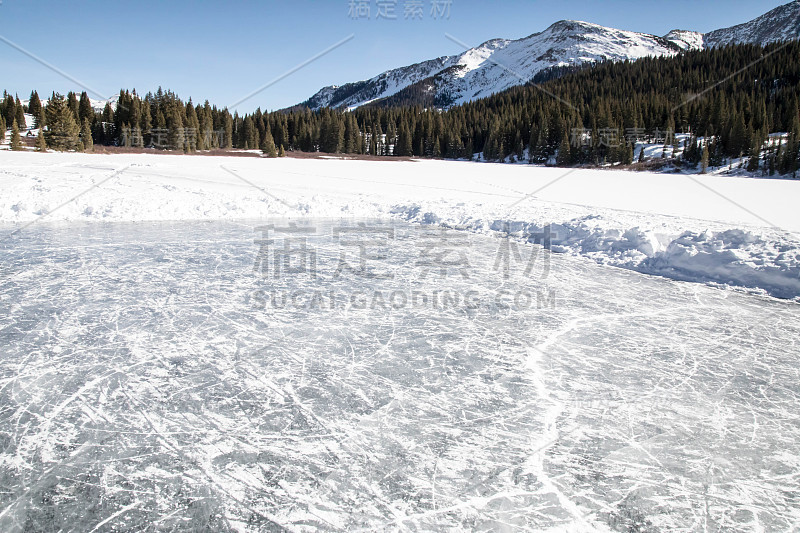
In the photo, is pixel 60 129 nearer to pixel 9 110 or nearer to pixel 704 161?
pixel 9 110

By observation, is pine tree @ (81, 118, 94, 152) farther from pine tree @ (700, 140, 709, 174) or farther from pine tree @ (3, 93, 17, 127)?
pine tree @ (700, 140, 709, 174)

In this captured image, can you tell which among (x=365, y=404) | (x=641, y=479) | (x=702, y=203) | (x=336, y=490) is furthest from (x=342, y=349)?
Result: (x=702, y=203)

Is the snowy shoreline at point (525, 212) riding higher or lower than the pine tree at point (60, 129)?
lower

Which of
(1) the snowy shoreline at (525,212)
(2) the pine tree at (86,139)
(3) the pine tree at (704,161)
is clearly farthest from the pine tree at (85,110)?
(3) the pine tree at (704,161)

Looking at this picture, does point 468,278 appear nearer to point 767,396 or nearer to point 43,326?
point 767,396

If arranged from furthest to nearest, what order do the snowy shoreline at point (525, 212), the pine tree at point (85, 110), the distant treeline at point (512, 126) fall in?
1. the pine tree at point (85, 110)
2. the distant treeline at point (512, 126)
3. the snowy shoreline at point (525, 212)

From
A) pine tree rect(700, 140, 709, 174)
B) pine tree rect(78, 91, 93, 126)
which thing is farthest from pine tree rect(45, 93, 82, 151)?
pine tree rect(700, 140, 709, 174)

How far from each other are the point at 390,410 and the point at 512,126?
70.9 m

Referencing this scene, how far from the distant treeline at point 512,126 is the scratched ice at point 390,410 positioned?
44469mm

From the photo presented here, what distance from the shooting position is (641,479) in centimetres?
241

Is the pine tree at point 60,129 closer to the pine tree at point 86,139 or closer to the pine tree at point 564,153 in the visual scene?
the pine tree at point 86,139

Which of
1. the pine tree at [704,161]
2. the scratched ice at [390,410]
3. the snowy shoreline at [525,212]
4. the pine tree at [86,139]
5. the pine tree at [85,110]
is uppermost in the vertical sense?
the pine tree at [85,110]

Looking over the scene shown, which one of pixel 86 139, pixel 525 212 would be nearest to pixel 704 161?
pixel 525 212

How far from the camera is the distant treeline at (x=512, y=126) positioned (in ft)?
169
